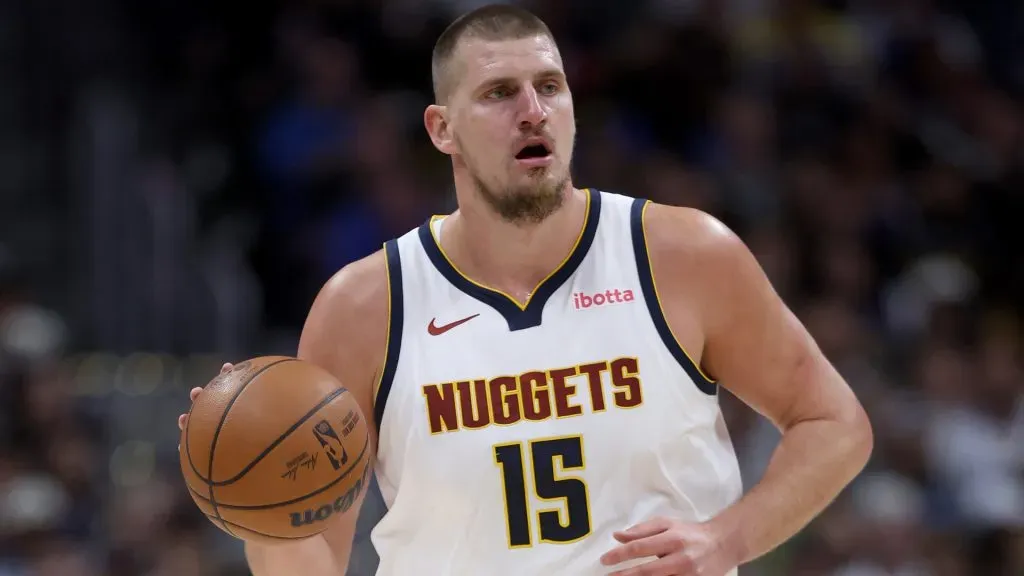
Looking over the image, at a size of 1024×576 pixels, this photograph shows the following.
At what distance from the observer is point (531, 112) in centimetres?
402

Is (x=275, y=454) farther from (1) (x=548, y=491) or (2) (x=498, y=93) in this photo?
(2) (x=498, y=93)

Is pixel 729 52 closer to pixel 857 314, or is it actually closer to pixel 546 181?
pixel 857 314

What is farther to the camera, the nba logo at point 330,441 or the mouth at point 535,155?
the mouth at point 535,155

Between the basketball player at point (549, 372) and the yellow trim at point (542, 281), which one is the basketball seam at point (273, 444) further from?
the yellow trim at point (542, 281)

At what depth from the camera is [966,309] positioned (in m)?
8.47

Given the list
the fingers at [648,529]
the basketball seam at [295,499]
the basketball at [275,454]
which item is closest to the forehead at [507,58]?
the basketball at [275,454]

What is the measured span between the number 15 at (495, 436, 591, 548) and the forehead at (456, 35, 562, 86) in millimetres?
1043

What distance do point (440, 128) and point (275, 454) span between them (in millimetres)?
1170

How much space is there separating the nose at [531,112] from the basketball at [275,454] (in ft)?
2.95

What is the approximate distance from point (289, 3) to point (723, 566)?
6784 millimetres

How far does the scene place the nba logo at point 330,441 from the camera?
12.3ft

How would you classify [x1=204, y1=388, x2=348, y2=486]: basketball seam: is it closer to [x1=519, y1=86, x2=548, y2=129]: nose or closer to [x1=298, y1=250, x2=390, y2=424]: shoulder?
[x1=298, y1=250, x2=390, y2=424]: shoulder

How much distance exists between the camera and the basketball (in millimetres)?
3742

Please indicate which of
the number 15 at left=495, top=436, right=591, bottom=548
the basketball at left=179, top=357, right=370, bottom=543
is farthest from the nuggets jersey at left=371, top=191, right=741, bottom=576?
the basketball at left=179, top=357, right=370, bottom=543
